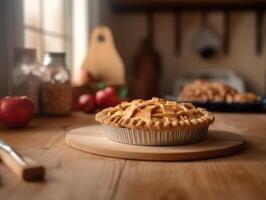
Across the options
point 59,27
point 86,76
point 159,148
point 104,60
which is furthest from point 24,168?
point 59,27

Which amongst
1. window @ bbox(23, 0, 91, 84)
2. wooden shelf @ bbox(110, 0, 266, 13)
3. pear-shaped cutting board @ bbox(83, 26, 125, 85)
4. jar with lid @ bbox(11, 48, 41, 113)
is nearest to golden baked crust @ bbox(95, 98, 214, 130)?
jar with lid @ bbox(11, 48, 41, 113)

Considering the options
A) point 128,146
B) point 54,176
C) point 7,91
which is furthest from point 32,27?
point 54,176

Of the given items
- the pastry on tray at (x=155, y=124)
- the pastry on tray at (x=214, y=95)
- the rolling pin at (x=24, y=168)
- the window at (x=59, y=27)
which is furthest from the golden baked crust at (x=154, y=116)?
the window at (x=59, y=27)

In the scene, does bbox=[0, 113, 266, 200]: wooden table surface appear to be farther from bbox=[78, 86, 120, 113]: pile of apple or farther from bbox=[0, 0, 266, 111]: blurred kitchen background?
bbox=[0, 0, 266, 111]: blurred kitchen background

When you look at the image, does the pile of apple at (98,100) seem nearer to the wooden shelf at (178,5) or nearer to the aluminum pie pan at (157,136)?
the aluminum pie pan at (157,136)

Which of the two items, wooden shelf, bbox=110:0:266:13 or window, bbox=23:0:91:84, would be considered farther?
wooden shelf, bbox=110:0:266:13

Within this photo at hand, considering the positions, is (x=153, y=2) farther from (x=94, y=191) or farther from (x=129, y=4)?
(x=94, y=191)
